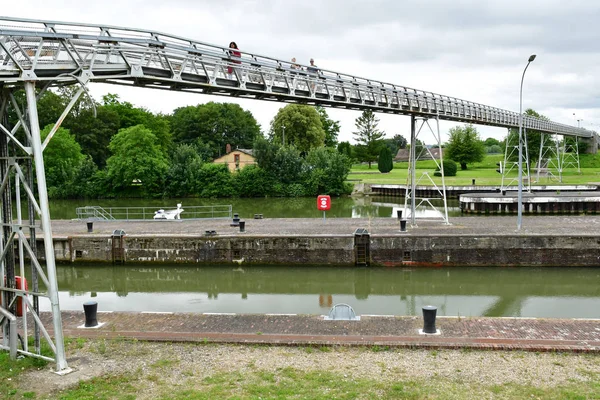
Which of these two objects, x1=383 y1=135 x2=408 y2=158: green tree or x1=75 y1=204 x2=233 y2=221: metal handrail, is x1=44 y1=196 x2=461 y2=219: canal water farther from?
x1=383 y1=135 x2=408 y2=158: green tree

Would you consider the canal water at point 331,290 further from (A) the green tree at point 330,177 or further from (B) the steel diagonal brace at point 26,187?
(A) the green tree at point 330,177

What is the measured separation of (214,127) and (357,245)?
2722 inches

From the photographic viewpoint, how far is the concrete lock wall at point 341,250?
19.4 m

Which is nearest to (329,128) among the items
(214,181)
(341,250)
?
(214,181)

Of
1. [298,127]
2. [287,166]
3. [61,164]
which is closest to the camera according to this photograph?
[287,166]

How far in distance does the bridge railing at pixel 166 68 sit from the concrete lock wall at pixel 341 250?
598cm

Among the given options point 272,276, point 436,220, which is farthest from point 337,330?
point 436,220

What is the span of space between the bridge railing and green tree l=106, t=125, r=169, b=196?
4083 centimetres

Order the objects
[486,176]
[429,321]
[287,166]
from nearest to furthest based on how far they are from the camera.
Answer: [429,321], [287,166], [486,176]

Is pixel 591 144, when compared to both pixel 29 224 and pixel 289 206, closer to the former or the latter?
pixel 289 206

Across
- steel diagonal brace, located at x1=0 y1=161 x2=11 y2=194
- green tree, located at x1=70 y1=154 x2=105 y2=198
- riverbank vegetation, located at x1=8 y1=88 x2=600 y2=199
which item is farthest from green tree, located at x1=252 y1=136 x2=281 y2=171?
steel diagonal brace, located at x1=0 y1=161 x2=11 y2=194

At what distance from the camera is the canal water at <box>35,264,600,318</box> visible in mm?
15516

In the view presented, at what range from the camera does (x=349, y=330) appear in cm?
1057

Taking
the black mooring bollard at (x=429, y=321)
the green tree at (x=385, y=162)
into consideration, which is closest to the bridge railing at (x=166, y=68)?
the black mooring bollard at (x=429, y=321)
